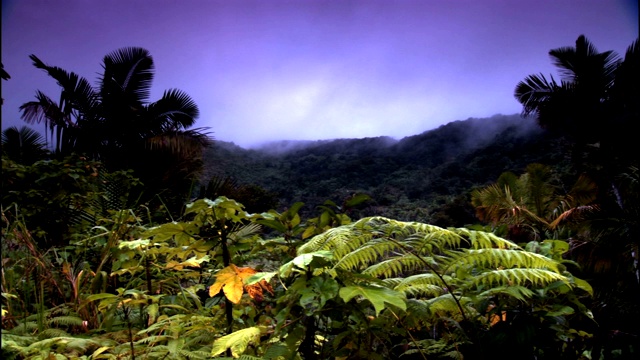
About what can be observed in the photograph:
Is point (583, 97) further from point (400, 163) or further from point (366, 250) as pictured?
point (400, 163)

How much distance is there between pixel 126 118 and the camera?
28.5 ft

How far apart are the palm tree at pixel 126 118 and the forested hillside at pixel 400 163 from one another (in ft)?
28.8

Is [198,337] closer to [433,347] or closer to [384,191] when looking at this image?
[433,347]

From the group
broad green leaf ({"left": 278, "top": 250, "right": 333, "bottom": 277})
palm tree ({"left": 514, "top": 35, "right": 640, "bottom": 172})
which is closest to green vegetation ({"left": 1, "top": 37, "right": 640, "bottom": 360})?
broad green leaf ({"left": 278, "top": 250, "right": 333, "bottom": 277})

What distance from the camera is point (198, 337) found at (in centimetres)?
125

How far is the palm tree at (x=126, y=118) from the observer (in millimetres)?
7863

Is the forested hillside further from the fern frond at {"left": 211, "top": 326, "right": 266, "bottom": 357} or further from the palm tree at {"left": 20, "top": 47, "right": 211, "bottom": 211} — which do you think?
the fern frond at {"left": 211, "top": 326, "right": 266, "bottom": 357}

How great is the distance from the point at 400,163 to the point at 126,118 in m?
23.6

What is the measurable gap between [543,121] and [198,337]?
41.3ft

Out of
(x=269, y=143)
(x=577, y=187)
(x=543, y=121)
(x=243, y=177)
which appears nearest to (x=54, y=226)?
(x=577, y=187)

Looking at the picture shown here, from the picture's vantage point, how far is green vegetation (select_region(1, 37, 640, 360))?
1083 mm

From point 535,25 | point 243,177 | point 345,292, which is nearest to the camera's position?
point 345,292

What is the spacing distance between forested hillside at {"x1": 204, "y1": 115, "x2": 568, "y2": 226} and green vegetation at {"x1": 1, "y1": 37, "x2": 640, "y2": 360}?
9863mm

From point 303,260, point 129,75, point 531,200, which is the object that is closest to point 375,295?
point 303,260
